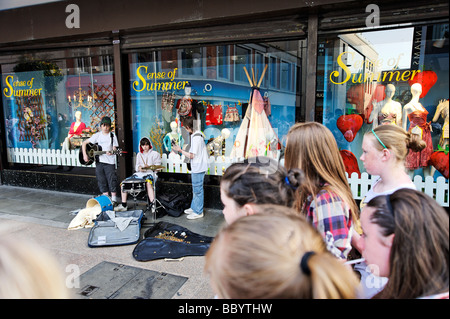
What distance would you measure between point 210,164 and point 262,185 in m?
4.40

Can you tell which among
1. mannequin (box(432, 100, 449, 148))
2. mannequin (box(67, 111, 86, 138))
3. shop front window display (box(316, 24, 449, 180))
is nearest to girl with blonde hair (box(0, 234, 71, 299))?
shop front window display (box(316, 24, 449, 180))

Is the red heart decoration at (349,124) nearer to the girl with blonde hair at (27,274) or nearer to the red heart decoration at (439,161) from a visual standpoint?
the red heart decoration at (439,161)

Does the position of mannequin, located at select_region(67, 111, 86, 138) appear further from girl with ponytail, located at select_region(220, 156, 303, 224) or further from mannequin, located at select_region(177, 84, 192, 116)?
girl with ponytail, located at select_region(220, 156, 303, 224)

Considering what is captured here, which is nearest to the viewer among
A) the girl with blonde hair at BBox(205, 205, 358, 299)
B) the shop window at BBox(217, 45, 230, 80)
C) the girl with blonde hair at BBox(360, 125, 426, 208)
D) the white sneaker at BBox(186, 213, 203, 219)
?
the girl with blonde hair at BBox(205, 205, 358, 299)

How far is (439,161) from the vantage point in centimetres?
446

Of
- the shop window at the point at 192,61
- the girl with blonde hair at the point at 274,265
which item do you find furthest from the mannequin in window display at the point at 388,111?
the girl with blonde hair at the point at 274,265

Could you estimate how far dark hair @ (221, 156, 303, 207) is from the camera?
158 cm

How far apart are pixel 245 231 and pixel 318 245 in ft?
0.84

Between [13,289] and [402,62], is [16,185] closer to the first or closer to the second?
[13,289]

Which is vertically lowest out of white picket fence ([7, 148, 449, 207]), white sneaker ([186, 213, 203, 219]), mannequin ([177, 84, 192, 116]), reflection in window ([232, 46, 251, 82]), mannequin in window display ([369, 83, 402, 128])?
white sneaker ([186, 213, 203, 219])

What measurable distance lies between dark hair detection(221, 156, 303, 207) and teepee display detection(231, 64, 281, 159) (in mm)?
3917

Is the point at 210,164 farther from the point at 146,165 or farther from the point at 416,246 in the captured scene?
the point at 416,246

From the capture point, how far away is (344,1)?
405cm

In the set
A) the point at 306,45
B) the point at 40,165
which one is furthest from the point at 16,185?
the point at 306,45
